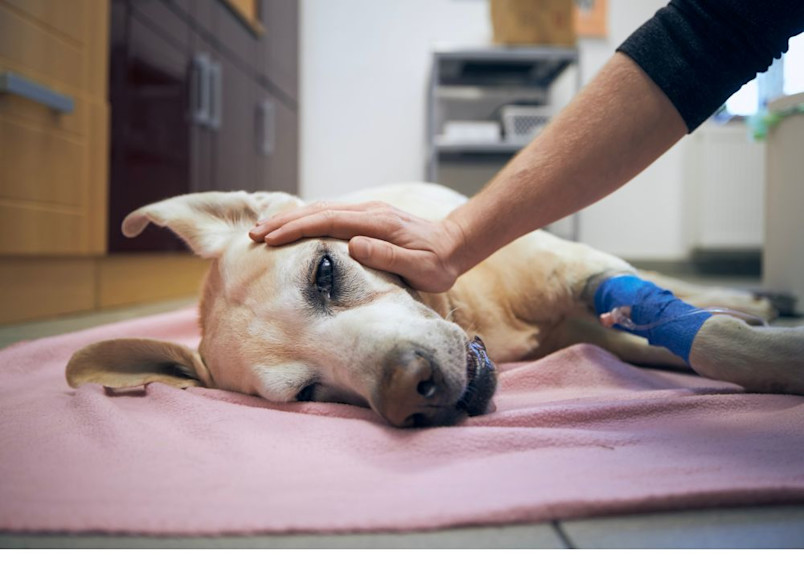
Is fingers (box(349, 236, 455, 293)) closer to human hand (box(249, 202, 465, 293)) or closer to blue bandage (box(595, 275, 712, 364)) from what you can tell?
human hand (box(249, 202, 465, 293))

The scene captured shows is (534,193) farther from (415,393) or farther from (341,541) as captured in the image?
(341,541)

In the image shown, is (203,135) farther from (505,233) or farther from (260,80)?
(505,233)

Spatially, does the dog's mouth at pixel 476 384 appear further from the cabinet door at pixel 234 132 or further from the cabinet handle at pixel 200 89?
the cabinet door at pixel 234 132

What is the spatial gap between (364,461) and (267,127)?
13.9ft

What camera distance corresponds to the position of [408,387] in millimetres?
855

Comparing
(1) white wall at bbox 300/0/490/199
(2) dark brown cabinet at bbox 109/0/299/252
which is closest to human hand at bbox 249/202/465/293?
(2) dark brown cabinet at bbox 109/0/299/252

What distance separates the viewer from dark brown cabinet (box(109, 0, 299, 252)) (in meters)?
2.83

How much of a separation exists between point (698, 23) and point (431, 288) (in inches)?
23.5

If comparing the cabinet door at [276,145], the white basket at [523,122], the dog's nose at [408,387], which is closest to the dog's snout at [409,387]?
the dog's nose at [408,387]

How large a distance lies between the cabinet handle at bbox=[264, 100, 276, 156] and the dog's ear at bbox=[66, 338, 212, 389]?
3538 millimetres

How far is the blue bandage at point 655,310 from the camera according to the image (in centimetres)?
118

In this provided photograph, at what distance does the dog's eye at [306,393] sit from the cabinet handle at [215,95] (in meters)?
2.96

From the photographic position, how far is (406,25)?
5.49 meters

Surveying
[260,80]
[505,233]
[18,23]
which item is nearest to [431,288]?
[505,233]
